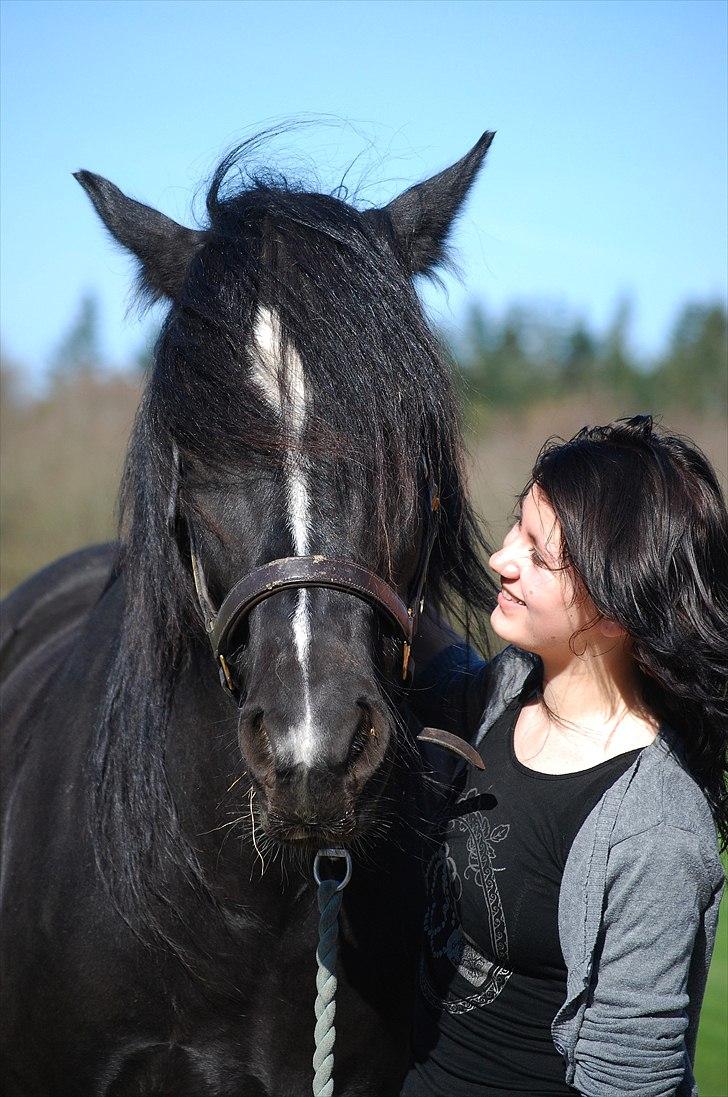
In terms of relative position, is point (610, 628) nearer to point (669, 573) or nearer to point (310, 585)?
point (669, 573)

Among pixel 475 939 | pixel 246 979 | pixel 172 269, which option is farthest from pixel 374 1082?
pixel 172 269

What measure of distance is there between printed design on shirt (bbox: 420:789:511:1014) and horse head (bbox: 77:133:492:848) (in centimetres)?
20

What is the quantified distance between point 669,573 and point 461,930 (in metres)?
0.71

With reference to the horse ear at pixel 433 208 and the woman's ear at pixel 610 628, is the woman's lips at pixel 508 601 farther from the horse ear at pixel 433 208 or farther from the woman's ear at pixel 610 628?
the horse ear at pixel 433 208

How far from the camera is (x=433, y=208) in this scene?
2074mm

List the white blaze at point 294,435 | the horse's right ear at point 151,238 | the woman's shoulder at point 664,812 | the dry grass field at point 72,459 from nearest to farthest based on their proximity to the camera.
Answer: the white blaze at point 294,435 → the woman's shoulder at point 664,812 → the horse's right ear at point 151,238 → the dry grass field at point 72,459

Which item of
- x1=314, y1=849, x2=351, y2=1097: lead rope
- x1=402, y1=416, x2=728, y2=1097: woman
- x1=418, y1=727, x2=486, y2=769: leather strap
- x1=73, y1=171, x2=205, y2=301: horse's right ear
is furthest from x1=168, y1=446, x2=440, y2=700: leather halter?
x1=73, y1=171, x2=205, y2=301: horse's right ear

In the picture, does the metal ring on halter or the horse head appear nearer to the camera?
the horse head

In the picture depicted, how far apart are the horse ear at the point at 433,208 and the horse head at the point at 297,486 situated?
0.06m

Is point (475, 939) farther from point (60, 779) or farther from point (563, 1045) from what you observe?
point (60, 779)

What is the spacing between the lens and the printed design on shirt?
1.71 metres

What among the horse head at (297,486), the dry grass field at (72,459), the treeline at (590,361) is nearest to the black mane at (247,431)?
the horse head at (297,486)

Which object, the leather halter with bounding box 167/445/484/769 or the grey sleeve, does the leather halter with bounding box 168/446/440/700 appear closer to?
the leather halter with bounding box 167/445/484/769

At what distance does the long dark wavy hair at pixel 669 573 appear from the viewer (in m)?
1.60
